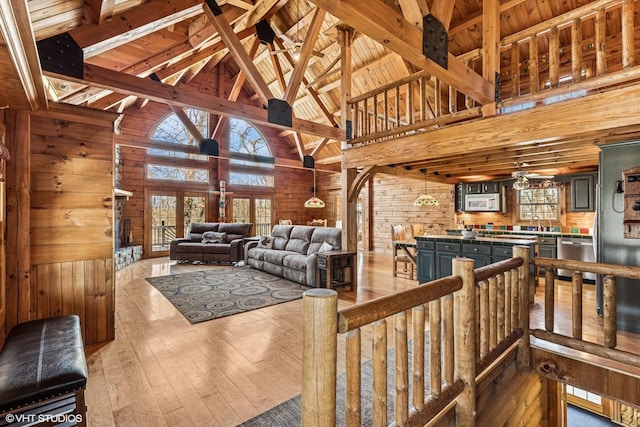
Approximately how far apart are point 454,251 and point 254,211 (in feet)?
25.5

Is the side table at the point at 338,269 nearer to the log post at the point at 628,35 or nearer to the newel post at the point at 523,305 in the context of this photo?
the newel post at the point at 523,305

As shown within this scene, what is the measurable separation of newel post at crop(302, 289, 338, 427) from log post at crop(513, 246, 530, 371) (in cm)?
230

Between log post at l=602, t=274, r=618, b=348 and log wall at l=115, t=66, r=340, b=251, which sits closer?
log post at l=602, t=274, r=618, b=348

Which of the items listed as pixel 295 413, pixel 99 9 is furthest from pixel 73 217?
pixel 295 413

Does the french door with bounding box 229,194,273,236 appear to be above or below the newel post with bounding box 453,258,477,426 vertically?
above

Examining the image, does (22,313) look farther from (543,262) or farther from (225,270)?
(543,262)

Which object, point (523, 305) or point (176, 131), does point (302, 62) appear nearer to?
point (523, 305)

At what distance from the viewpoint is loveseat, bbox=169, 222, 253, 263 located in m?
7.41

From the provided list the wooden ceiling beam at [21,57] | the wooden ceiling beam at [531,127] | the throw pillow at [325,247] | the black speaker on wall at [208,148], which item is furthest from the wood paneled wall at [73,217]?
the black speaker on wall at [208,148]

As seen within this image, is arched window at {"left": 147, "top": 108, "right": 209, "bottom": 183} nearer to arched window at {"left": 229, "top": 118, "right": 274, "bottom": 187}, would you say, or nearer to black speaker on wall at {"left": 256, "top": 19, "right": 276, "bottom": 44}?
arched window at {"left": 229, "top": 118, "right": 274, "bottom": 187}

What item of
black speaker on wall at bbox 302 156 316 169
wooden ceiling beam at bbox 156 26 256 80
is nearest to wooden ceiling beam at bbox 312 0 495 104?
wooden ceiling beam at bbox 156 26 256 80

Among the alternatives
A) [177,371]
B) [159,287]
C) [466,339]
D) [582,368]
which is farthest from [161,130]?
[582,368]

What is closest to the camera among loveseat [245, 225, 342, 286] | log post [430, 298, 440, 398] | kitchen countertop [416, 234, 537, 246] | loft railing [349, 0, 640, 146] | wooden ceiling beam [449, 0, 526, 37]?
log post [430, 298, 440, 398]

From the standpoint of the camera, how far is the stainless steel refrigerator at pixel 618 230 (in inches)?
125
